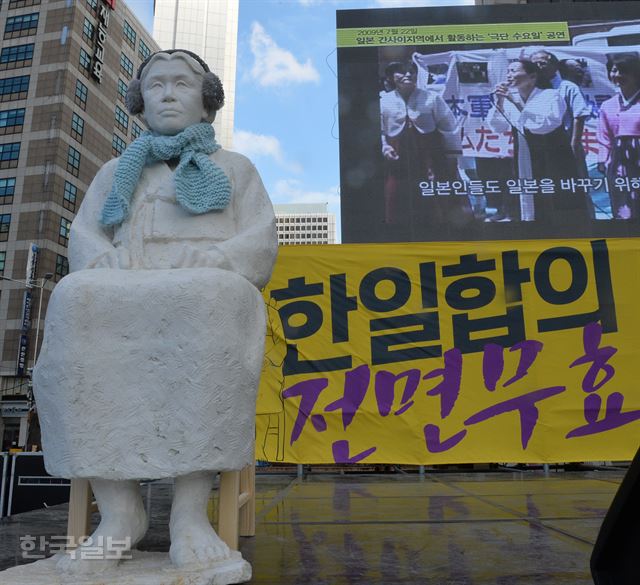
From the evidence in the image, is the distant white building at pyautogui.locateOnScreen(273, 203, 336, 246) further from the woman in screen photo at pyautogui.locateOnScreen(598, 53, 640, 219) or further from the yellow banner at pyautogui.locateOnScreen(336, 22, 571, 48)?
the woman in screen photo at pyautogui.locateOnScreen(598, 53, 640, 219)

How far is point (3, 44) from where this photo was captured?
21344 mm

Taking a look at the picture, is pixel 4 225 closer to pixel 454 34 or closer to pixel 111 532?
pixel 454 34

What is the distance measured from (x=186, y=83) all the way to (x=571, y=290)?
11.7 ft

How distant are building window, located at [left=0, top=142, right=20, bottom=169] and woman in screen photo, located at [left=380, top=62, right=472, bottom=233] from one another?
44.2 feet

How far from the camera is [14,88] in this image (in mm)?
20734

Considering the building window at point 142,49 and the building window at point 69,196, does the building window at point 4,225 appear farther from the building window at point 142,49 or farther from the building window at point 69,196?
the building window at point 142,49

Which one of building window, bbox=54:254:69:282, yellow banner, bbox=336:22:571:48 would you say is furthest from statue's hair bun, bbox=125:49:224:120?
building window, bbox=54:254:69:282

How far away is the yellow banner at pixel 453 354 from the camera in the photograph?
4.23 m

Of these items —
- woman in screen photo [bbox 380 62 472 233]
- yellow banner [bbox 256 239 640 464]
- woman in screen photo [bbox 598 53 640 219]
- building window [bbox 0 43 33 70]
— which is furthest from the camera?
building window [bbox 0 43 33 70]

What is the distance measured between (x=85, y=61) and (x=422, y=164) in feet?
47.0

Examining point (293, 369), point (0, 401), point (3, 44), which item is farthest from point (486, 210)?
point (3, 44)

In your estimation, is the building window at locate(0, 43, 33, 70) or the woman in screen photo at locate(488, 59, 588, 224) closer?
the woman in screen photo at locate(488, 59, 588, 224)

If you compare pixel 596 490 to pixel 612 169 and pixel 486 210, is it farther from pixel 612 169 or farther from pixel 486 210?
pixel 612 169

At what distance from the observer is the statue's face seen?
1805 mm
